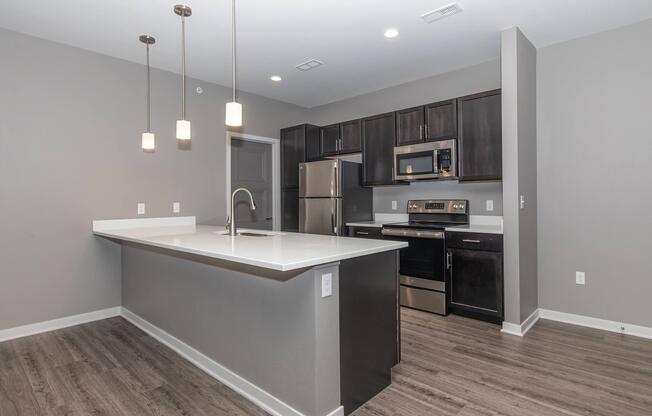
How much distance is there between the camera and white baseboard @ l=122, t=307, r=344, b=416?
1925 mm

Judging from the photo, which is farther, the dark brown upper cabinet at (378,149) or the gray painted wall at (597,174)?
the dark brown upper cabinet at (378,149)

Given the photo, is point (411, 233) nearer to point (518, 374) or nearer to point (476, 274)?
point (476, 274)

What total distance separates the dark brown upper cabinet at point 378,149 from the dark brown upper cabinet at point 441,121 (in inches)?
17.8

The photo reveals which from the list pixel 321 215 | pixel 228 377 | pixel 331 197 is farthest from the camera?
pixel 321 215

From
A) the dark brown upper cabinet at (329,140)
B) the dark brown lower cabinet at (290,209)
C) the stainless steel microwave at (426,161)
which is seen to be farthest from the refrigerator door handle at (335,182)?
the dark brown lower cabinet at (290,209)

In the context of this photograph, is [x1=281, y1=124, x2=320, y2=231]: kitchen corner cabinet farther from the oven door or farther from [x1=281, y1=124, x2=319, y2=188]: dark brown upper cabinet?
the oven door

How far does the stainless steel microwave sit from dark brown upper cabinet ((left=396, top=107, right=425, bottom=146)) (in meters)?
0.08

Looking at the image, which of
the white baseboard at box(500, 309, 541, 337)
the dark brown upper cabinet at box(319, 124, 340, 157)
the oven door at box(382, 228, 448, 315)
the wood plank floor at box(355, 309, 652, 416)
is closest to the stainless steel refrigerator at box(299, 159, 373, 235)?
the dark brown upper cabinet at box(319, 124, 340, 157)

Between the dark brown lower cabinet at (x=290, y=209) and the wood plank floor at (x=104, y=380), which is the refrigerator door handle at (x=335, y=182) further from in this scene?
the wood plank floor at (x=104, y=380)

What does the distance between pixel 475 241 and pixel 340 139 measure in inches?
88.1

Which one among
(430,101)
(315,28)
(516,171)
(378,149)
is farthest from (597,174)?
(315,28)

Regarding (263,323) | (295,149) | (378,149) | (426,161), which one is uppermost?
(295,149)

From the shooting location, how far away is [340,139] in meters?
4.78

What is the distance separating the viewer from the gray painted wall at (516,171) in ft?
10.0
